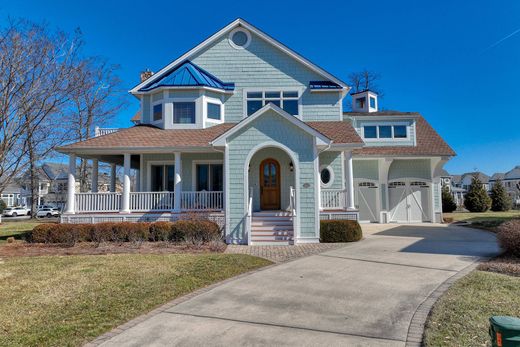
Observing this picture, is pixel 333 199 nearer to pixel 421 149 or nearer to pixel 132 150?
pixel 421 149

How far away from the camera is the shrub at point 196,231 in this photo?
12.3 meters

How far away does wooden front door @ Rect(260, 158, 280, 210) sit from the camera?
50.1ft

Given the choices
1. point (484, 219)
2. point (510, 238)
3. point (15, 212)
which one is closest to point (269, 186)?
Result: point (510, 238)

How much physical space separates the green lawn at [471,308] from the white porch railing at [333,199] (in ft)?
24.1

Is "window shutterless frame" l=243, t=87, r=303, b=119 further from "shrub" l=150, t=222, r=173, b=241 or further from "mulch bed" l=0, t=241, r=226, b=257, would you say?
"mulch bed" l=0, t=241, r=226, b=257

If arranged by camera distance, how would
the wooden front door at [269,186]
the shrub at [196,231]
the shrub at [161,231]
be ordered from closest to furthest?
the shrub at [196,231] → the shrub at [161,231] → the wooden front door at [269,186]

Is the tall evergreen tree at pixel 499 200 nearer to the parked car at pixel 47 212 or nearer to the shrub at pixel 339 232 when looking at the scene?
the shrub at pixel 339 232

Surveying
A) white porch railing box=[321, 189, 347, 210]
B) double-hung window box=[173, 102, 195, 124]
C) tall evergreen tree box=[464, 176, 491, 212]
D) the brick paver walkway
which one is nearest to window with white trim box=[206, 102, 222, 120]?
double-hung window box=[173, 102, 195, 124]

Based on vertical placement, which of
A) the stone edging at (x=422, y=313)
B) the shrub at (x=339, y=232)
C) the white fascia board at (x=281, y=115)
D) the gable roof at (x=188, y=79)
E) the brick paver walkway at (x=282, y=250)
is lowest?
the stone edging at (x=422, y=313)

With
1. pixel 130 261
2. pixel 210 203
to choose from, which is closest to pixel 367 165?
pixel 210 203

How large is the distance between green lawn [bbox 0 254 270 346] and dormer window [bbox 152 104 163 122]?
887 cm

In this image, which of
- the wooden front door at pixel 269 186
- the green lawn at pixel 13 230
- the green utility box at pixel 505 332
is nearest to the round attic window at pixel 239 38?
the wooden front door at pixel 269 186

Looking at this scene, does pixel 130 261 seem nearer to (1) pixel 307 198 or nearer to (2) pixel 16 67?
(1) pixel 307 198

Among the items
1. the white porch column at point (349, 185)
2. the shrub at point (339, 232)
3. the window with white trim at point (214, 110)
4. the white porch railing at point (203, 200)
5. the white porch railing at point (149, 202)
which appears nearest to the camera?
the shrub at point (339, 232)
